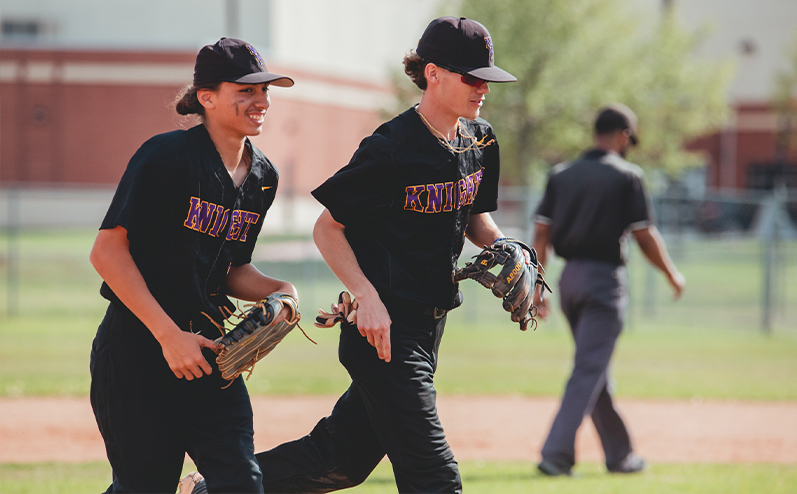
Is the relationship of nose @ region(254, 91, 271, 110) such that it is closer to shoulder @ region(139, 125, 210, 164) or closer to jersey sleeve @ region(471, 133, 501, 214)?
shoulder @ region(139, 125, 210, 164)

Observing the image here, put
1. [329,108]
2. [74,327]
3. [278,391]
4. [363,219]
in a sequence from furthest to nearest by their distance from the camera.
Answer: [329,108]
[74,327]
[278,391]
[363,219]

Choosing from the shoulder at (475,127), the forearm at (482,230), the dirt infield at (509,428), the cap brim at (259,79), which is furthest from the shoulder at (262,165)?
the dirt infield at (509,428)

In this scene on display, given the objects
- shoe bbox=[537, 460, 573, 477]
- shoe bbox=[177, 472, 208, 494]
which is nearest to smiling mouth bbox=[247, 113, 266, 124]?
shoe bbox=[177, 472, 208, 494]

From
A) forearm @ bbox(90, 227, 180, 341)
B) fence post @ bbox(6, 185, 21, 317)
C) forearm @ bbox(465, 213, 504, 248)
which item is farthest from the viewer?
fence post @ bbox(6, 185, 21, 317)

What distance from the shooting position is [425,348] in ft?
12.5

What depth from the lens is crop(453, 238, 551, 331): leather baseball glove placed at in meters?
3.80

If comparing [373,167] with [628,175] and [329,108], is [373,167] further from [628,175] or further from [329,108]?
[329,108]

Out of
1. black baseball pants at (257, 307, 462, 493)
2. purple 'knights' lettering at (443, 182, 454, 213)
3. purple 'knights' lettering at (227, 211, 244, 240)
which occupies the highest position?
purple 'knights' lettering at (443, 182, 454, 213)

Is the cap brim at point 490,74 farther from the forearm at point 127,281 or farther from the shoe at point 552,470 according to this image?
the shoe at point 552,470

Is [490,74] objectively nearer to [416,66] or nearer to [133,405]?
[416,66]

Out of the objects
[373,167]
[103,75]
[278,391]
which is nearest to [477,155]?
[373,167]

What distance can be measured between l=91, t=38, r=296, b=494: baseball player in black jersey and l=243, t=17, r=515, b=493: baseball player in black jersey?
39 centimetres

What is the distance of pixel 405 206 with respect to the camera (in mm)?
3715

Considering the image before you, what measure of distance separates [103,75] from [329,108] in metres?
9.03
